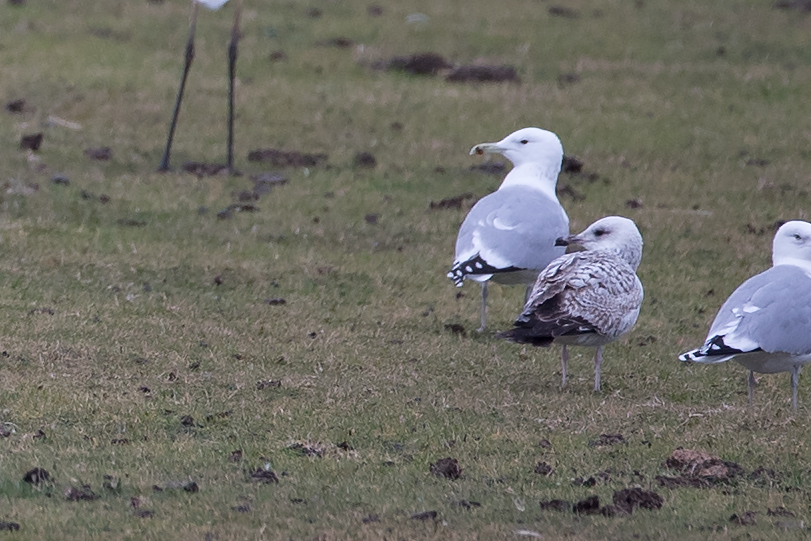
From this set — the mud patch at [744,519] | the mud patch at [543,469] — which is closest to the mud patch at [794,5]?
A: the mud patch at [543,469]

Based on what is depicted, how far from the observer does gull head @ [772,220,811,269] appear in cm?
734

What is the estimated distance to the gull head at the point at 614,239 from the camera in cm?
782

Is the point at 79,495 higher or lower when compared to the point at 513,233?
lower

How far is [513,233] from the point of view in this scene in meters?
8.45

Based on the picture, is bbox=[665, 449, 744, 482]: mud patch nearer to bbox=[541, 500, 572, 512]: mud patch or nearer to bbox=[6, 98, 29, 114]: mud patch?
bbox=[541, 500, 572, 512]: mud patch

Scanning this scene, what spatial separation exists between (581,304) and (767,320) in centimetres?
95

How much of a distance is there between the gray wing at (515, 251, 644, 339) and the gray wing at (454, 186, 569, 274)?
3.22 feet

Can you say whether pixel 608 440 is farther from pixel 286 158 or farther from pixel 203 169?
pixel 286 158

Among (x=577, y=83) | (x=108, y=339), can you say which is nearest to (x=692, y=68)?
(x=577, y=83)

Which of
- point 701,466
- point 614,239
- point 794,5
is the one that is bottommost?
point 701,466

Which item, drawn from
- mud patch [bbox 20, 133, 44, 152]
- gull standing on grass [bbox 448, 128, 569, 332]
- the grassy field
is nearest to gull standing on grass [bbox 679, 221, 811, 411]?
the grassy field

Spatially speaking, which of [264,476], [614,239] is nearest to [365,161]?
[614,239]

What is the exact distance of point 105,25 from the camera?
18.8 metres

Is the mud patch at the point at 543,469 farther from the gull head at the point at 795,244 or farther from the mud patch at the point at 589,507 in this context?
the gull head at the point at 795,244
